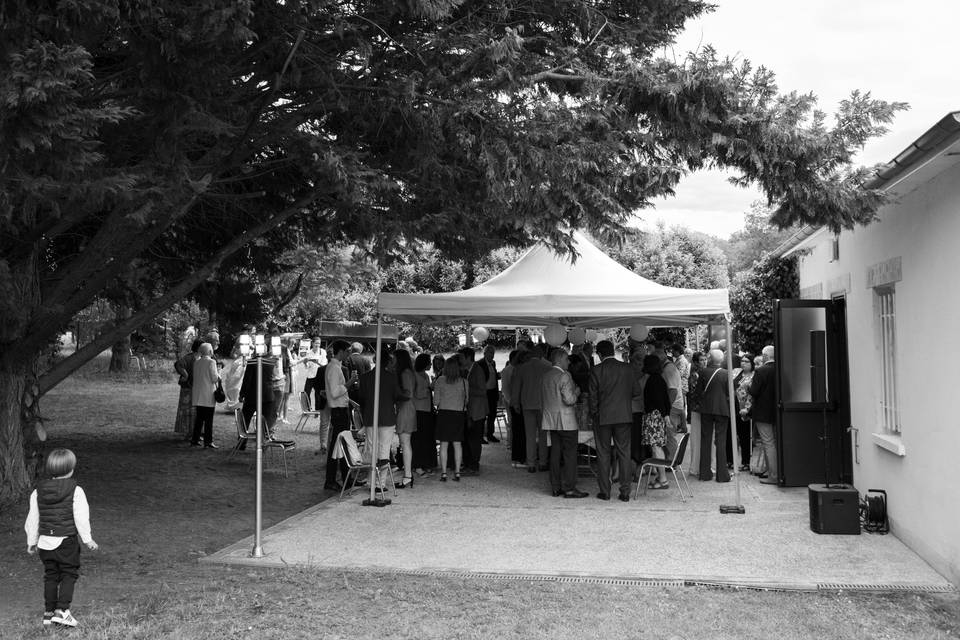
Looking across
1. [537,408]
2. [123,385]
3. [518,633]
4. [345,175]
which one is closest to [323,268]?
[123,385]

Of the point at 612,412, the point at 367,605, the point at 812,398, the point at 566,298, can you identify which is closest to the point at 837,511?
the point at 812,398

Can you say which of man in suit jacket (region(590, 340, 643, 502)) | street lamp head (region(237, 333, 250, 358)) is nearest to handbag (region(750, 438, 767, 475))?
man in suit jacket (region(590, 340, 643, 502))

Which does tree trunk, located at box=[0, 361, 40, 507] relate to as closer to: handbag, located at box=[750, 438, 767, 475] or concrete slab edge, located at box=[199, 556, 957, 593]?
concrete slab edge, located at box=[199, 556, 957, 593]

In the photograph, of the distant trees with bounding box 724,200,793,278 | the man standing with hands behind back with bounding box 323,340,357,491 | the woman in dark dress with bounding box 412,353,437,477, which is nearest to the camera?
the man standing with hands behind back with bounding box 323,340,357,491

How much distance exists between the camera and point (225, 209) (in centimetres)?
1065

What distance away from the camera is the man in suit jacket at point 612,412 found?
1017cm

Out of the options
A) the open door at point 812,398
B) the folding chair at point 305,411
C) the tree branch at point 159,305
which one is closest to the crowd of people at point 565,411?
the open door at point 812,398

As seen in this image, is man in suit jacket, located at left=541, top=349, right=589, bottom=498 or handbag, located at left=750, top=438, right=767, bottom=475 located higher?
man in suit jacket, located at left=541, top=349, right=589, bottom=498

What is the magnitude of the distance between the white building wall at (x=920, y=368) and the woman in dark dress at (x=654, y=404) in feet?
7.30

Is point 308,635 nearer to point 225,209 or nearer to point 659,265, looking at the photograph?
point 225,209

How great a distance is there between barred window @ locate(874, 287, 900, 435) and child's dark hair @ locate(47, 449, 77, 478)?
7.46m

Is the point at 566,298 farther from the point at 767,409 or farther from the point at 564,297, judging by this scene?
the point at 767,409

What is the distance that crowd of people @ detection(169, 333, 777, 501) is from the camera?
10430 millimetres

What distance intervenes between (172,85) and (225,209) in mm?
4668
